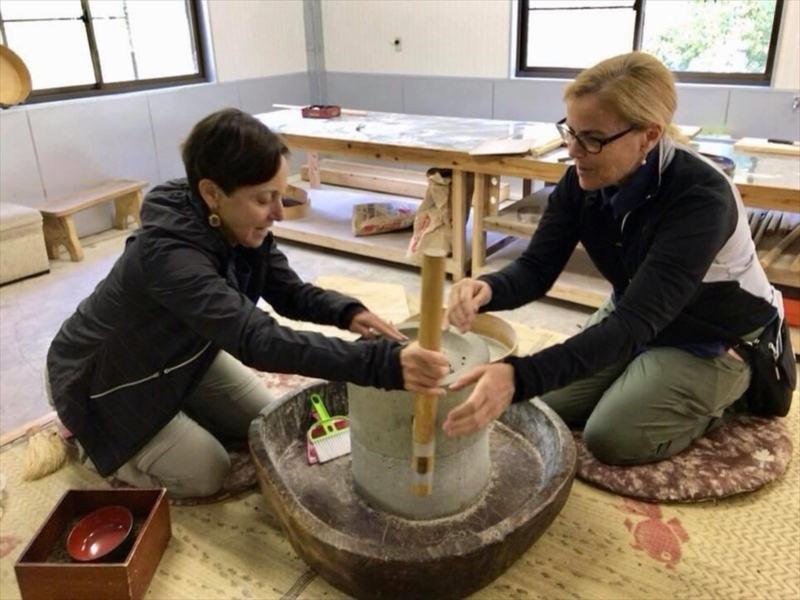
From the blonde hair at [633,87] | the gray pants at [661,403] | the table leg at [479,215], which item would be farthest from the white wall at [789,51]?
Result: the blonde hair at [633,87]

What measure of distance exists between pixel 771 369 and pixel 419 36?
3634 mm

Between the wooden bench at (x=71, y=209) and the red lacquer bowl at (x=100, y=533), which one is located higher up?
the wooden bench at (x=71, y=209)

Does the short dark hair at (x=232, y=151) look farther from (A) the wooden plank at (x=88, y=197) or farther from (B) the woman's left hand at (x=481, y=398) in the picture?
(A) the wooden plank at (x=88, y=197)

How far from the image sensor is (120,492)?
1.59 meters

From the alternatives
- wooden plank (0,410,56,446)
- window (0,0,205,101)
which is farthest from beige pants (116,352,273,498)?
window (0,0,205,101)

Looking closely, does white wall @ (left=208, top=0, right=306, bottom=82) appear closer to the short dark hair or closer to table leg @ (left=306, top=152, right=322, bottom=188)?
table leg @ (left=306, top=152, right=322, bottom=188)

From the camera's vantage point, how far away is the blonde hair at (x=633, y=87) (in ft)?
4.46

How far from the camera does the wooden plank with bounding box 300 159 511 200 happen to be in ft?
13.6

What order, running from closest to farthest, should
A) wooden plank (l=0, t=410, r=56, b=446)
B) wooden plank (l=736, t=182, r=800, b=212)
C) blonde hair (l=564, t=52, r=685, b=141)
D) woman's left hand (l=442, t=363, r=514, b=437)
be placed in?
woman's left hand (l=442, t=363, r=514, b=437) < blonde hair (l=564, t=52, r=685, b=141) < wooden plank (l=0, t=410, r=56, b=446) < wooden plank (l=736, t=182, r=800, b=212)

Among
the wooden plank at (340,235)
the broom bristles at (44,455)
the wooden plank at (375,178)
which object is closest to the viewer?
the broom bristles at (44,455)

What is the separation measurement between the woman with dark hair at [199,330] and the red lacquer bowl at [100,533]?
98mm

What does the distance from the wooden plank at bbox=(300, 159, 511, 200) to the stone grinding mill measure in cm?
248

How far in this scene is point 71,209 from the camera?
3502 millimetres

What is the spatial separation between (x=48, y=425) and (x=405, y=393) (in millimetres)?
1287
